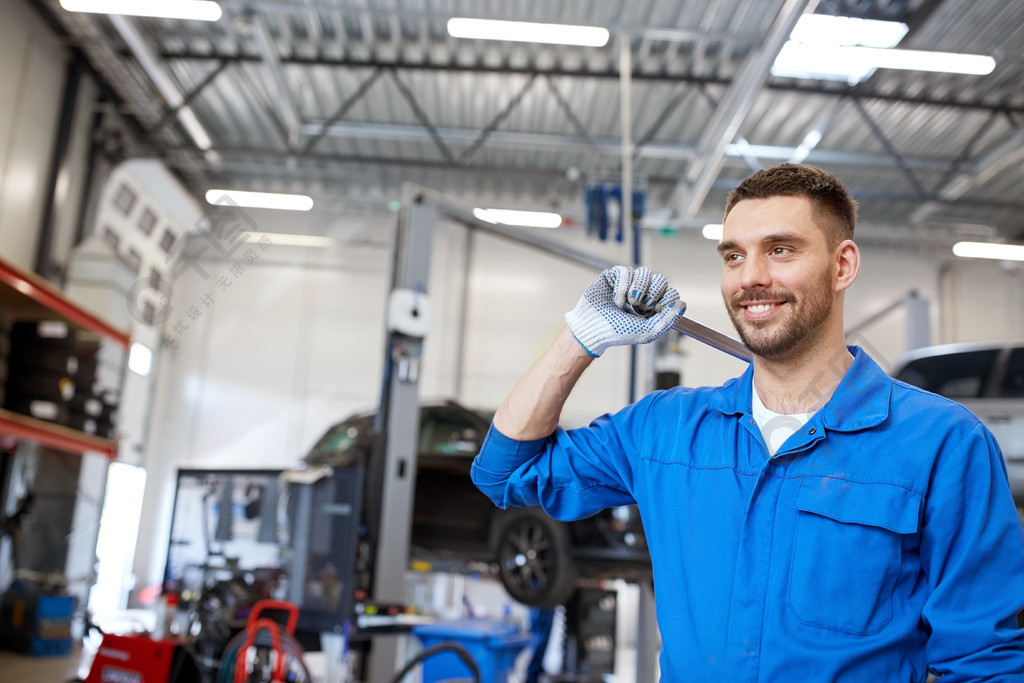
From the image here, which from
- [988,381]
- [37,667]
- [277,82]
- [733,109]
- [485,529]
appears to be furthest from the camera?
[277,82]

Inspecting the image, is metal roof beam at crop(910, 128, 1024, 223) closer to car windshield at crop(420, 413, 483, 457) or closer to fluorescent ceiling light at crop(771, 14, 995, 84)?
fluorescent ceiling light at crop(771, 14, 995, 84)

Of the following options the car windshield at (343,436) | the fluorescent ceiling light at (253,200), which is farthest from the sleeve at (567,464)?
the car windshield at (343,436)

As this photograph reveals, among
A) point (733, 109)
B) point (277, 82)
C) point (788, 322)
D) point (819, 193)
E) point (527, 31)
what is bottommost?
point (788, 322)

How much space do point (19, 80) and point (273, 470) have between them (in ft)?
16.9

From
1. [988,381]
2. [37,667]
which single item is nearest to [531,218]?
[988,381]

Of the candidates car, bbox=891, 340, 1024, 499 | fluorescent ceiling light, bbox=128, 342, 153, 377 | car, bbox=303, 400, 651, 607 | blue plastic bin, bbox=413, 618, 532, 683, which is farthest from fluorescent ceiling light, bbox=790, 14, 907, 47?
fluorescent ceiling light, bbox=128, 342, 153, 377

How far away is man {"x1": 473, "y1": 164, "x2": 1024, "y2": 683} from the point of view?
106 centimetres

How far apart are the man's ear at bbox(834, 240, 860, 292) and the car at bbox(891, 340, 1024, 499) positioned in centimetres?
282

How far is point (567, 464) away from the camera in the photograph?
1.37 meters

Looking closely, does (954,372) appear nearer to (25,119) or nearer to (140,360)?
(140,360)

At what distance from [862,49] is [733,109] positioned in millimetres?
1649

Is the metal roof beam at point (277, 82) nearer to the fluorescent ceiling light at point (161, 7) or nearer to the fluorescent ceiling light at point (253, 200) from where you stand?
the fluorescent ceiling light at point (161, 7)

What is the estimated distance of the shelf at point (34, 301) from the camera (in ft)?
17.6

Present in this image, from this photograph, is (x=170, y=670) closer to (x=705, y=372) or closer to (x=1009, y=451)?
(x=1009, y=451)
